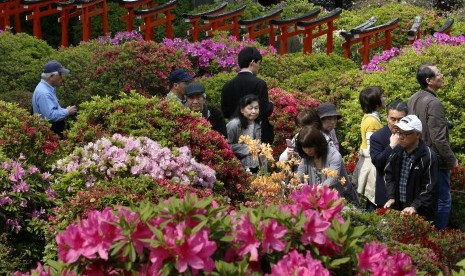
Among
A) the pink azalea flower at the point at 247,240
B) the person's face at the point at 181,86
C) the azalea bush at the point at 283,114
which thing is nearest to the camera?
the pink azalea flower at the point at 247,240

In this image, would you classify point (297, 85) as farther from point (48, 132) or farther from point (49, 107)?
point (48, 132)

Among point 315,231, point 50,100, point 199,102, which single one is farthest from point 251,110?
point 315,231

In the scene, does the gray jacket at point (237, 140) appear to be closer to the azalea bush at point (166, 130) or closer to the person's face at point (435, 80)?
the azalea bush at point (166, 130)

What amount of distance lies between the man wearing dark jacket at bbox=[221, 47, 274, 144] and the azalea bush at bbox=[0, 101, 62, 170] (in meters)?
2.61

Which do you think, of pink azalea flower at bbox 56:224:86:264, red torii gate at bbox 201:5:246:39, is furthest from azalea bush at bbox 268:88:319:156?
pink azalea flower at bbox 56:224:86:264

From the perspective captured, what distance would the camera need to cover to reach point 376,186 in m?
9.45

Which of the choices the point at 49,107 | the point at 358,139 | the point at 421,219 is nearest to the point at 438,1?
the point at 358,139

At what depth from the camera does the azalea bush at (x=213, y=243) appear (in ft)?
15.9

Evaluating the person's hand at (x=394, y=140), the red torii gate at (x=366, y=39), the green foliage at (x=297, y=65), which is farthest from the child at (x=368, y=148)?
the red torii gate at (x=366, y=39)

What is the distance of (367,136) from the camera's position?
10.1 metres

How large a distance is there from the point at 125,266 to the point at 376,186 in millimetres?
4748

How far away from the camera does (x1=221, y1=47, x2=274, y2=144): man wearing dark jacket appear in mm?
10930

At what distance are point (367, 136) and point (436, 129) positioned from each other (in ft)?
2.21

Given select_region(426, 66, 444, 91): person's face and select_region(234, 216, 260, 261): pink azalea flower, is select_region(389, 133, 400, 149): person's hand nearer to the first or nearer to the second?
select_region(426, 66, 444, 91): person's face
